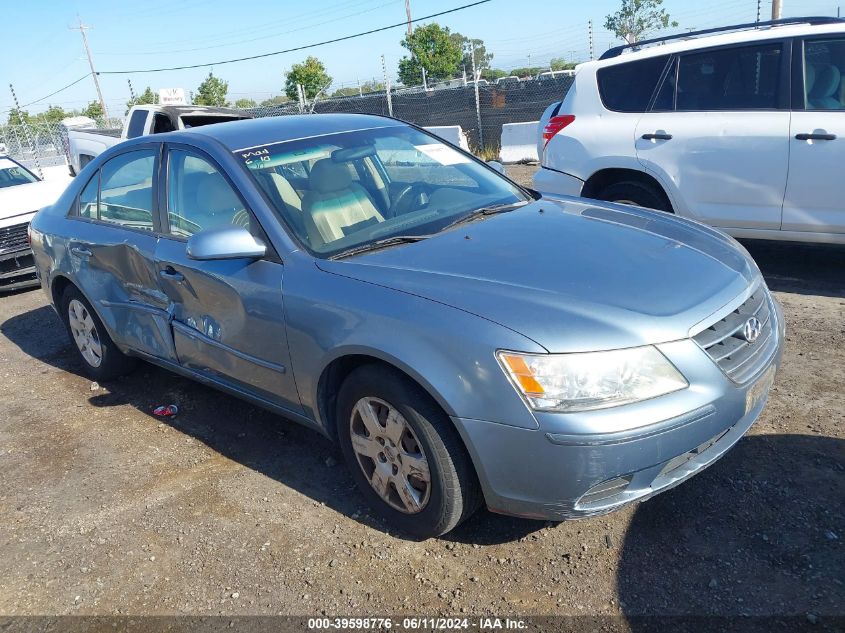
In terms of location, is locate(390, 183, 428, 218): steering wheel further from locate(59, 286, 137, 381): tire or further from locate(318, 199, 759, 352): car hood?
locate(59, 286, 137, 381): tire

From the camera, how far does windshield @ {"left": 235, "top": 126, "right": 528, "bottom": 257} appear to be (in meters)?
3.42

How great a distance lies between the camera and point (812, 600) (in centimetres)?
250

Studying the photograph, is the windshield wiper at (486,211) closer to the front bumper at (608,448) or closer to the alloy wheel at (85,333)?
the front bumper at (608,448)

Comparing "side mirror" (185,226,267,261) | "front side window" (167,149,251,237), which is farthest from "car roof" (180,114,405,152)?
"side mirror" (185,226,267,261)

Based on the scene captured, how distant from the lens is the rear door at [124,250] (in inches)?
163

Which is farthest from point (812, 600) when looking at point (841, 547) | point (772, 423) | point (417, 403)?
point (417, 403)

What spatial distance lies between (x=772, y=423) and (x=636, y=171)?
9.92 ft

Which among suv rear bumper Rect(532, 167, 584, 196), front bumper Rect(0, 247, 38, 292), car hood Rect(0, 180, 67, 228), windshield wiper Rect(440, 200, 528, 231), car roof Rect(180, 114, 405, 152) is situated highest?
car roof Rect(180, 114, 405, 152)

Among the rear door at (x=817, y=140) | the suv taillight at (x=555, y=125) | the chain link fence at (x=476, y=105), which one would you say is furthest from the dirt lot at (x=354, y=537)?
the chain link fence at (x=476, y=105)

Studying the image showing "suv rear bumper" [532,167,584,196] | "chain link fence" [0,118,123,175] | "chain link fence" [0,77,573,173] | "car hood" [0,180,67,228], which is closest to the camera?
"suv rear bumper" [532,167,584,196]

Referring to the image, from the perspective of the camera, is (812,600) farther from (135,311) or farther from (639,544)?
(135,311)

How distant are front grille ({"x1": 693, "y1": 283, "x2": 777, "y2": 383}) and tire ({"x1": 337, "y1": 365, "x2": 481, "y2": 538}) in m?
0.99

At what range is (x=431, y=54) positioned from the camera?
188 feet

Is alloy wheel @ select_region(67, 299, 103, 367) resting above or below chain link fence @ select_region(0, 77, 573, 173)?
below
